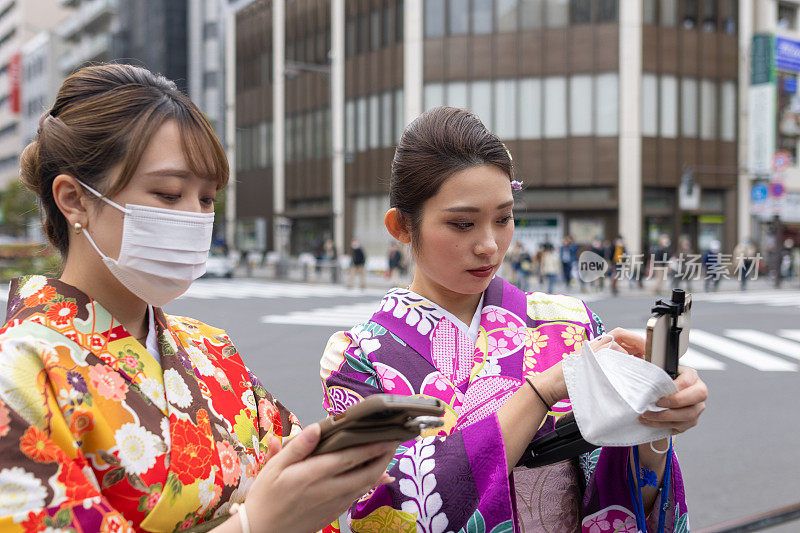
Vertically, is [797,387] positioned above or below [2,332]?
below

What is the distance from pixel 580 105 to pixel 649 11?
12.7ft

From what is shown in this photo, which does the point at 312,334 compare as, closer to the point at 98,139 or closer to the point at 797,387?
the point at 797,387

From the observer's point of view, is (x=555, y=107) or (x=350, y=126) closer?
(x=555, y=107)

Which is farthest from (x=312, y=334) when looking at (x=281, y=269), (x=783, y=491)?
(x=281, y=269)

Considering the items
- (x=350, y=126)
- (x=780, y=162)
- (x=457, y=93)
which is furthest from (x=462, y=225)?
(x=350, y=126)

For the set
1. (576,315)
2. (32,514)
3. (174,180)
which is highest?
(174,180)

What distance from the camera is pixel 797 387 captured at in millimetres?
6473

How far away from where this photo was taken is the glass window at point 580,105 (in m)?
22.6

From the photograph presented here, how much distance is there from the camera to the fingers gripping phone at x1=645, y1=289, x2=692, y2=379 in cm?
111

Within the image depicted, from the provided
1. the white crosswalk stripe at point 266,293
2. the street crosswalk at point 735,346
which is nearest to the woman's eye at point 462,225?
the street crosswalk at point 735,346

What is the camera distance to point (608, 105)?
2253 cm

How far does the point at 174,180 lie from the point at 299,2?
30814 mm

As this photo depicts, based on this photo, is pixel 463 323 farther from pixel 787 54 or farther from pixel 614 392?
pixel 787 54

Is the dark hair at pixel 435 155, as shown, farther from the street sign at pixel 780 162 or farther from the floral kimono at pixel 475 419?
the street sign at pixel 780 162
